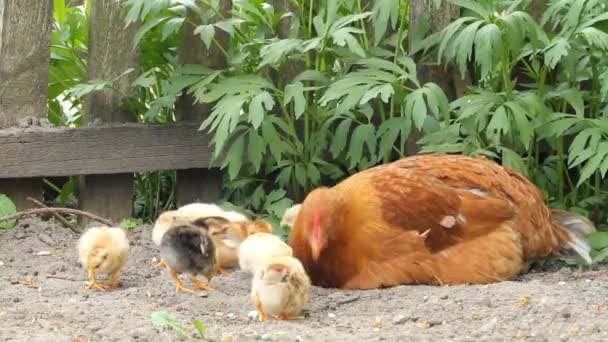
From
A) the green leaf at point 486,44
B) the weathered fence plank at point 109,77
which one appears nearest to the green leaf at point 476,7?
the green leaf at point 486,44

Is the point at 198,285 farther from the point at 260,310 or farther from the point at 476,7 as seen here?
the point at 476,7

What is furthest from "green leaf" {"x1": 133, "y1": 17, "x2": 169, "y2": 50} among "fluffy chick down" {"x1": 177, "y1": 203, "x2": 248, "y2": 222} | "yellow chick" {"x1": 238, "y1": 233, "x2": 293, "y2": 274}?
"yellow chick" {"x1": 238, "y1": 233, "x2": 293, "y2": 274}

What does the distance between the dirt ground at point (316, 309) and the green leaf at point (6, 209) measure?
0.35 m

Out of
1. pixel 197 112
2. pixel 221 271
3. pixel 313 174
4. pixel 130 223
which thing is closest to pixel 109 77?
pixel 197 112

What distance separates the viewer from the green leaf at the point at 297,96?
6.19 metres

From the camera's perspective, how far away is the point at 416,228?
560cm

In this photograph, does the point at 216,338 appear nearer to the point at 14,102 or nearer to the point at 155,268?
the point at 155,268

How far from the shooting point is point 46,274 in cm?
592

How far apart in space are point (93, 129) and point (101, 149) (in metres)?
0.13

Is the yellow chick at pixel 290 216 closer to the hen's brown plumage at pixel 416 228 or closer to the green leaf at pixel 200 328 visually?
the hen's brown plumage at pixel 416 228

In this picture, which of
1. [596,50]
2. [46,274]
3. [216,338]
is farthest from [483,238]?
[46,274]

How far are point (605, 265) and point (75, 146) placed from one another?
3.26 meters

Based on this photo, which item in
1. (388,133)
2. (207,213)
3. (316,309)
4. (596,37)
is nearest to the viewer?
(316,309)

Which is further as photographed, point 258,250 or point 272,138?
point 272,138
